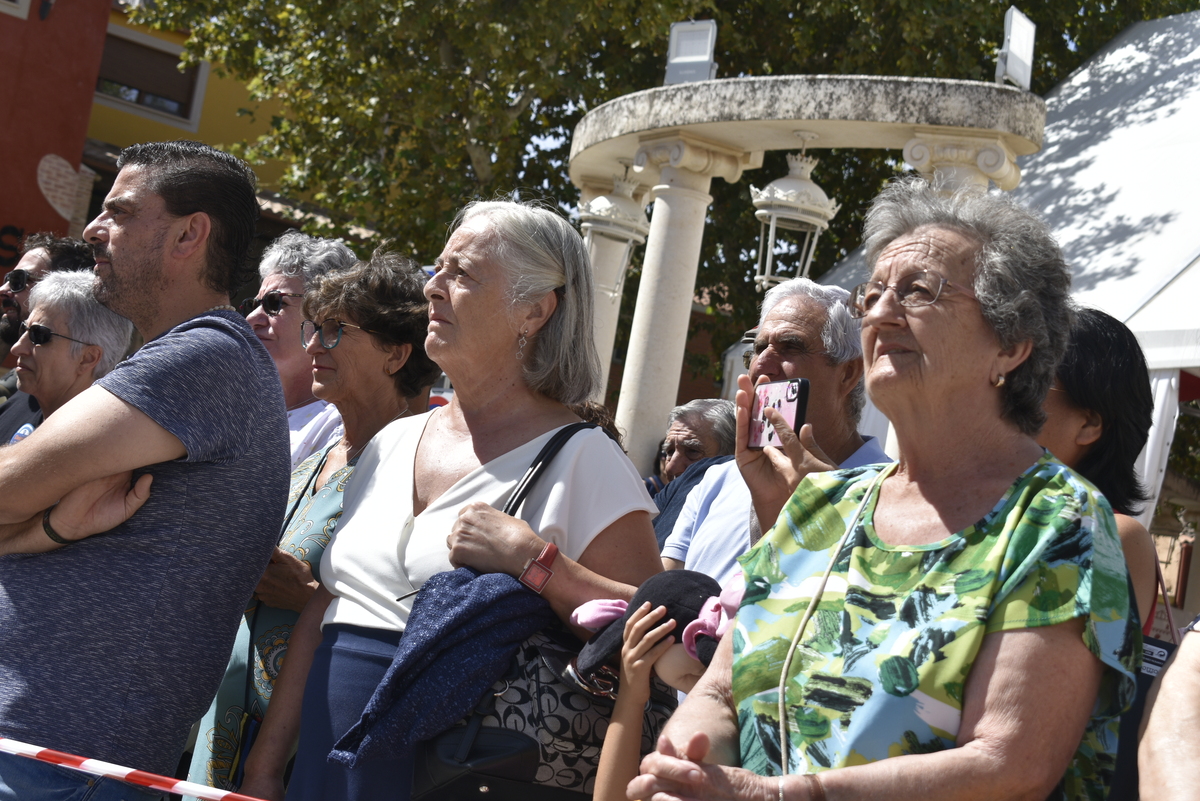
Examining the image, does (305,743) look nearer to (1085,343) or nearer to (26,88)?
(1085,343)

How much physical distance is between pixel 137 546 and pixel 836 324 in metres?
2.04

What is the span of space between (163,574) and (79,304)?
2449 millimetres

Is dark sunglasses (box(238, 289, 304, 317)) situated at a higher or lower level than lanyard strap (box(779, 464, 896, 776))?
higher

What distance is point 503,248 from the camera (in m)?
2.74

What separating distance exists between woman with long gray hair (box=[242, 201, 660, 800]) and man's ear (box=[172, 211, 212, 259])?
60cm

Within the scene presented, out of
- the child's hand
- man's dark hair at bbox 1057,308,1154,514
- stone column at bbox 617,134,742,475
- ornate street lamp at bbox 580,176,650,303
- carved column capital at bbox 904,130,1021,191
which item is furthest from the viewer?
ornate street lamp at bbox 580,176,650,303

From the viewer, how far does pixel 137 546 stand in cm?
244

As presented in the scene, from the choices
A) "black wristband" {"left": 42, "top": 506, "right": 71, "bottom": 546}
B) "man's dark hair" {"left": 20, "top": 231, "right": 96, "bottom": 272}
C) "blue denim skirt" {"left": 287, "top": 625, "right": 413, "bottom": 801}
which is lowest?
"blue denim skirt" {"left": 287, "top": 625, "right": 413, "bottom": 801}

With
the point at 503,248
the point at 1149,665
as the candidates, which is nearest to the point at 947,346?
the point at 1149,665

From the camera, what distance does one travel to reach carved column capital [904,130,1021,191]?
637 centimetres

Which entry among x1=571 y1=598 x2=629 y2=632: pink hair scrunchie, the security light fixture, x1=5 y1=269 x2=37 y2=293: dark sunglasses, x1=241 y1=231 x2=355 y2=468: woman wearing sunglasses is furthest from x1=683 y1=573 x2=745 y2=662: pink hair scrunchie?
the security light fixture

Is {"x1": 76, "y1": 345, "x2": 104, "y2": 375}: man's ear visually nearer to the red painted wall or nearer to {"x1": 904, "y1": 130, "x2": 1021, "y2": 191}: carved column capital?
{"x1": 904, "y1": 130, "x2": 1021, "y2": 191}: carved column capital

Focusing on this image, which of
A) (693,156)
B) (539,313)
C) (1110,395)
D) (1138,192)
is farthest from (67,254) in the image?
(1138,192)

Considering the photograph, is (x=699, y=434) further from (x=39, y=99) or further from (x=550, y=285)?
(x=39, y=99)
